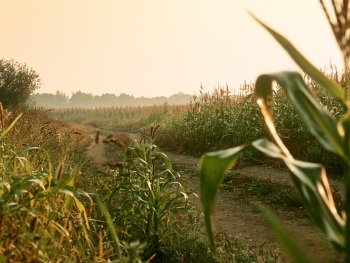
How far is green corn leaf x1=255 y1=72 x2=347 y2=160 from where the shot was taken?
5.24 ft

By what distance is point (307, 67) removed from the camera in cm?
165

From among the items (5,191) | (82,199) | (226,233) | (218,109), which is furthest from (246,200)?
(218,109)

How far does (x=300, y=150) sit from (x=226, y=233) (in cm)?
428

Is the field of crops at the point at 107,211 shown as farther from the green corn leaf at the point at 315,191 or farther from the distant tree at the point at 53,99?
the distant tree at the point at 53,99

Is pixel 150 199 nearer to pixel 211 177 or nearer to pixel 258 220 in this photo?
pixel 258 220

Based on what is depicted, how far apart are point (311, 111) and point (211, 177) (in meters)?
0.44

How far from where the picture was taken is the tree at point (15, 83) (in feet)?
65.8

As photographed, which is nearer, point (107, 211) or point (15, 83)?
point (107, 211)

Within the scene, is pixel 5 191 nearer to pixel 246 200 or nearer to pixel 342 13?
pixel 342 13

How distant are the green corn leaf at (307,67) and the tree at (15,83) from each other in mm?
19306

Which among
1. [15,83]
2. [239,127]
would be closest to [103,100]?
[15,83]

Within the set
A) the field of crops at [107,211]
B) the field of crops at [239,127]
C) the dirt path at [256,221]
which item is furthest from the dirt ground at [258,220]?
the field of crops at [239,127]

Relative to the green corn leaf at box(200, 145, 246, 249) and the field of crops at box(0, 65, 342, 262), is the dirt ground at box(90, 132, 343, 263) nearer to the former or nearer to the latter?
the field of crops at box(0, 65, 342, 262)

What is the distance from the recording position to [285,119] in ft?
29.1
